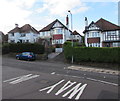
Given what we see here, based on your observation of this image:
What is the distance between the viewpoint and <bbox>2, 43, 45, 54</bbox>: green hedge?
81.4 ft

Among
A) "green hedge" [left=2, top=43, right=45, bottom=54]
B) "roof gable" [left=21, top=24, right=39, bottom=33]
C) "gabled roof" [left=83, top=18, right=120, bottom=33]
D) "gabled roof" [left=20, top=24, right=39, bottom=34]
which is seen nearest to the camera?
"green hedge" [left=2, top=43, right=45, bottom=54]

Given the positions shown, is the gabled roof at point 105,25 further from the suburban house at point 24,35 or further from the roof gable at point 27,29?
the roof gable at point 27,29

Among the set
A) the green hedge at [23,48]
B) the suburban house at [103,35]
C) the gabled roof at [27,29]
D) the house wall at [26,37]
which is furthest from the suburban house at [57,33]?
the green hedge at [23,48]

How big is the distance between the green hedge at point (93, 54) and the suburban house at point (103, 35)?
37.6 ft

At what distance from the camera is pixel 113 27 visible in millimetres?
29312

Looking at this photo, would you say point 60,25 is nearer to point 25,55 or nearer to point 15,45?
point 15,45

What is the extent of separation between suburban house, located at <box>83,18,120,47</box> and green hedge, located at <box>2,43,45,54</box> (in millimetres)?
13754

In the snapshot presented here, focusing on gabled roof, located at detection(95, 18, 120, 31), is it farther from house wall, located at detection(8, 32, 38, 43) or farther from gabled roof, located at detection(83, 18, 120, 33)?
house wall, located at detection(8, 32, 38, 43)

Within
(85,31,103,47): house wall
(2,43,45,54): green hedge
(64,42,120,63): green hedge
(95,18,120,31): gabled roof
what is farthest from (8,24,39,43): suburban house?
(95,18,120,31): gabled roof

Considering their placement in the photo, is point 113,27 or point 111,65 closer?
point 111,65

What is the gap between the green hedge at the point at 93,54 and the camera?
16906 millimetres

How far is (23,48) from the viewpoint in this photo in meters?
25.7

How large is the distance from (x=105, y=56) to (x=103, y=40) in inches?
523

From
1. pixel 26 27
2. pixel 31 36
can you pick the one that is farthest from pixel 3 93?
pixel 26 27
